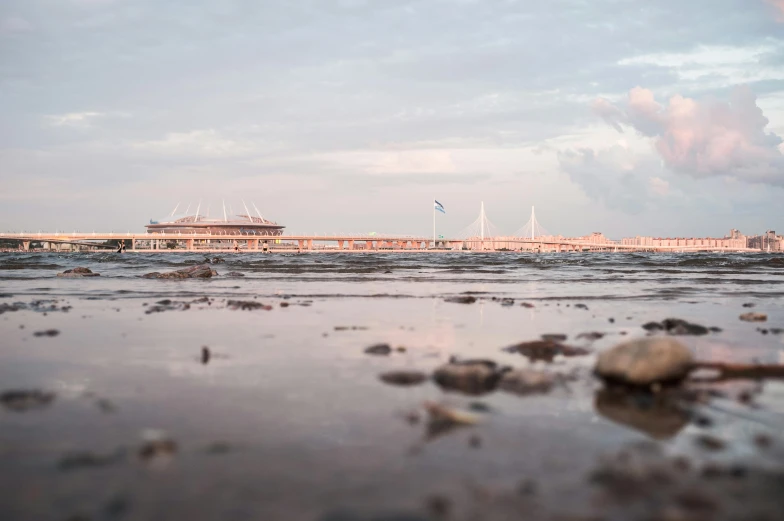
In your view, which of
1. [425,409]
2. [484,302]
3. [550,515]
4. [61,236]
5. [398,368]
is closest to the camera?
[550,515]

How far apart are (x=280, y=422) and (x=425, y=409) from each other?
113 cm

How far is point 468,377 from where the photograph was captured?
6.21 meters

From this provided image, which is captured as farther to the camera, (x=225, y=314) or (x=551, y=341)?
(x=225, y=314)

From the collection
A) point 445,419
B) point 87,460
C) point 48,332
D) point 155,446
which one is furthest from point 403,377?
point 48,332

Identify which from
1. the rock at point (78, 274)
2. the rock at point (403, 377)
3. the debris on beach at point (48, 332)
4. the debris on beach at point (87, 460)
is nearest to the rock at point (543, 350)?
the rock at point (403, 377)

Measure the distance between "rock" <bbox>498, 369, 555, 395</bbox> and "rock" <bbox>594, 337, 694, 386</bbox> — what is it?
1.89ft

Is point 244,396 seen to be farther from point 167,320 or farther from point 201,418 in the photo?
point 167,320

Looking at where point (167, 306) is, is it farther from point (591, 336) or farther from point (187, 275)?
point (187, 275)

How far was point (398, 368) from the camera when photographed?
696cm

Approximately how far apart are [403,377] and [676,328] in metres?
5.62

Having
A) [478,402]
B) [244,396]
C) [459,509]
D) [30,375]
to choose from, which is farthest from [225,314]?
[459,509]

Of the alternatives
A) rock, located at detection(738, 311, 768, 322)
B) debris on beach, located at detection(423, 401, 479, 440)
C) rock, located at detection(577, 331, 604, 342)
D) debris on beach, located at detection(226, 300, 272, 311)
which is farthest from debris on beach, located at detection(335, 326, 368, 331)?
rock, located at detection(738, 311, 768, 322)

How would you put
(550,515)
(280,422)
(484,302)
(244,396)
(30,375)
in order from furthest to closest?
(484,302) < (30,375) < (244,396) < (280,422) < (550,515)

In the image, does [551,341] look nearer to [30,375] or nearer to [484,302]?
[30,375]
